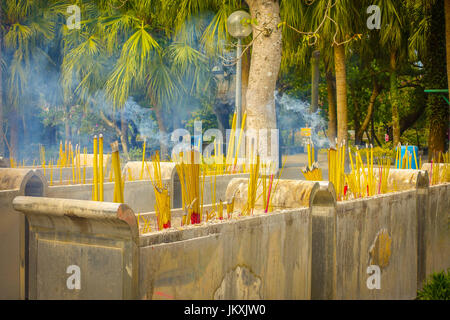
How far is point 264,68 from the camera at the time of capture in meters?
9.05

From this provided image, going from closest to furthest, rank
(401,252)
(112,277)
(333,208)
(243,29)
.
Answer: (112,277) → (333,208) → (401,252) → (243,29)

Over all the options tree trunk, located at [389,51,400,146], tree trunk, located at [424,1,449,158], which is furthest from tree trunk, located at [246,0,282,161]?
tree trunk, located at [389,51,400,146]

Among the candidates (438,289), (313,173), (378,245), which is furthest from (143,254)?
(438,289)

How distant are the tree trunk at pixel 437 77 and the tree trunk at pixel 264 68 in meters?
6.56

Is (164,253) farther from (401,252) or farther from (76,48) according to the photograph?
(76,48)

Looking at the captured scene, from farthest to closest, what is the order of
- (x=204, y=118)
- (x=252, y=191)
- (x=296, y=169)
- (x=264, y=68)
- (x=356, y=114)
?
(x=356, y=114), (x=204, y=118), (x=296, y=169), (x=264, y=68), (x=252, y=191)

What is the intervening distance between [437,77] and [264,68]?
7573mm

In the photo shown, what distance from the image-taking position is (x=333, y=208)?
411 cm

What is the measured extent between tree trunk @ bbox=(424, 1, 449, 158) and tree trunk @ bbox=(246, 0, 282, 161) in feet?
21.5

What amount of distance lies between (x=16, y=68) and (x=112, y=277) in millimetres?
15045

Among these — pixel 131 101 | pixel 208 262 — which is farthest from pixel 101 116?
pixel 208 262

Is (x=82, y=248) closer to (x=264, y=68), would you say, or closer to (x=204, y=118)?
(x=264, y=68)

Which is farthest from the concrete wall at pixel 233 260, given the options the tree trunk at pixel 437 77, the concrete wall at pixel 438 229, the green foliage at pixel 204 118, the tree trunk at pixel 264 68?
the green foliage at pixel 204 118

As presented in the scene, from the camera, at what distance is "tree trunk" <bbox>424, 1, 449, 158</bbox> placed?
14.4 metres
